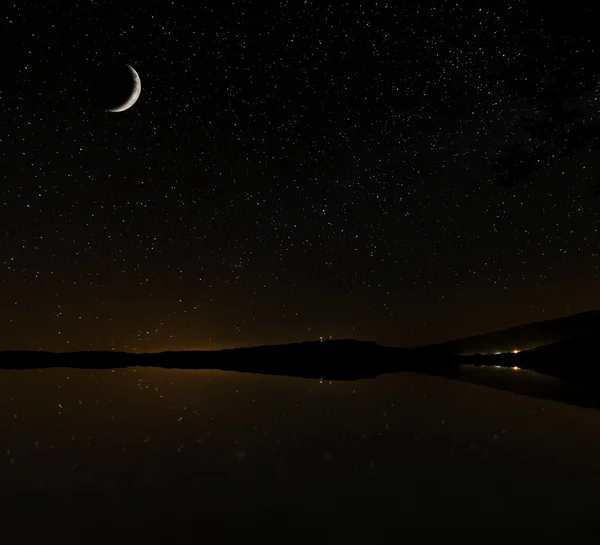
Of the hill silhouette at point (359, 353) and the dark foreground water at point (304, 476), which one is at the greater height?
the hill silhouette at point (359, 353)

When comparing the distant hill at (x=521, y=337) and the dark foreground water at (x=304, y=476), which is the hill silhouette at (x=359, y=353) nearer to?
the distant hill at (x=521, y=337)

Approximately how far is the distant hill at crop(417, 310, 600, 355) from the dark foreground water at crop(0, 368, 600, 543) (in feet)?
200

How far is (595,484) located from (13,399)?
12036mm

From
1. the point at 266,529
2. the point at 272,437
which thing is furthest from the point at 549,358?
the point at 266,529

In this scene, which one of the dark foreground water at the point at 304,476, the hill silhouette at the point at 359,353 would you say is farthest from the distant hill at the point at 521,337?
the dark foreground water at the point at 304,476

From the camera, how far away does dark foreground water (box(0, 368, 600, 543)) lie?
11.5 feet

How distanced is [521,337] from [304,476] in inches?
3090

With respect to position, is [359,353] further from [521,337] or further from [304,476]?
[304,476]

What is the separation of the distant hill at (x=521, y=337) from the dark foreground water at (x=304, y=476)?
200ft

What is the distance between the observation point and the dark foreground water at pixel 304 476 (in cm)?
350

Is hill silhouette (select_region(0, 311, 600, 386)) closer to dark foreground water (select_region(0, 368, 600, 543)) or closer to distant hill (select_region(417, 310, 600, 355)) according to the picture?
distant hill (select_region(417, 310, 600, 355))

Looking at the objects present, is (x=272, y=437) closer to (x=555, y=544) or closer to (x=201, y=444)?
(x=201, y=444)

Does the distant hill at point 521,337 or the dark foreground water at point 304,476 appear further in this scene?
the distant hill at point 521,337

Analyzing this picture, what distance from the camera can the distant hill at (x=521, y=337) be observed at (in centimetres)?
6631
